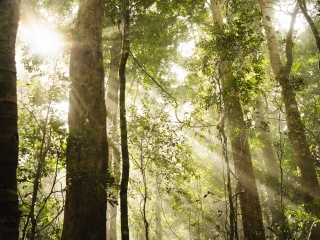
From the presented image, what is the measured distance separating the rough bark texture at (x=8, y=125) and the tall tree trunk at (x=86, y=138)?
178cm

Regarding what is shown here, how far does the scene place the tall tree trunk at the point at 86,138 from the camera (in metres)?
4.44

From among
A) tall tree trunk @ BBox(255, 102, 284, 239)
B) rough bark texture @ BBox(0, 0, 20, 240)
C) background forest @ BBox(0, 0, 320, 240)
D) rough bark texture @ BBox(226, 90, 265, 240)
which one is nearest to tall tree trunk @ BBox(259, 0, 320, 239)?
background forest @ BBox(0, 0, 320, 240)

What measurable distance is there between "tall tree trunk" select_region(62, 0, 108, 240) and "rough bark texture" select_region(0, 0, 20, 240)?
178cm

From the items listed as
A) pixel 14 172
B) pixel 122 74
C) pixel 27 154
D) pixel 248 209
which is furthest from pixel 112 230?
pixel 14 172

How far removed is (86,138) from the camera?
4.74 metres

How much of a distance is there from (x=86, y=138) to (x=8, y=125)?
2033 millimetres

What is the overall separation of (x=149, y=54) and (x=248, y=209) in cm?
688

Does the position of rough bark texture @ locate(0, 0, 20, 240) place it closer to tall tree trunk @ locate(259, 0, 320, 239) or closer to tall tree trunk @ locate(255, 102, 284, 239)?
→ tall tree trunk @ locate(259, 0, 320, 239)

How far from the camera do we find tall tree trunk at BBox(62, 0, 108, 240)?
14.6 ft

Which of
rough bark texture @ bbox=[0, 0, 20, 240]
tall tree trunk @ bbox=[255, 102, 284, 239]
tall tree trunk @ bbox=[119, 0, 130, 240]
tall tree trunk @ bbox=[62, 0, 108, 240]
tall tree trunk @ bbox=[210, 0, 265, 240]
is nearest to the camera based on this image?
rough bark texture @ bbox=[0, 0, 20, 240]

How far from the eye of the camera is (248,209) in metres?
7.70

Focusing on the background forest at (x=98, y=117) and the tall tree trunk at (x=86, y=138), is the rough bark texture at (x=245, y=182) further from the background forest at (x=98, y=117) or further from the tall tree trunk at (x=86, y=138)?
the tall tree trunk at (x=86, y=138)

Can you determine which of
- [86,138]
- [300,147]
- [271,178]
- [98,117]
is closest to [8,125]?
[86,138]

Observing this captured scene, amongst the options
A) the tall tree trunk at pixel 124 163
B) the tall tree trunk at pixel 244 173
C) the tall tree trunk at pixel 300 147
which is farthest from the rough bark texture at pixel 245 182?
the tall tree trunk at pixel 124 163
